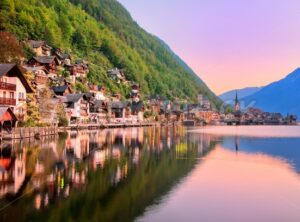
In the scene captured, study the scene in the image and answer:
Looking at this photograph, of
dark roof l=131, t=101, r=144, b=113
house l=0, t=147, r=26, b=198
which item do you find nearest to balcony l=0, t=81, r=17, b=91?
house l=0, t=147, r=26, b=198

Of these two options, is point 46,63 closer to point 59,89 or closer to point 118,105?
point 59,89

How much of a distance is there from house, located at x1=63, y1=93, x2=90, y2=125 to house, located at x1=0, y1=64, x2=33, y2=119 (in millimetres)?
42819

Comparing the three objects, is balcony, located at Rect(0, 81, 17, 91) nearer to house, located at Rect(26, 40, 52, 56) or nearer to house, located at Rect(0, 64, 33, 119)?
house, located at Rect(0, 64, 33, 119)

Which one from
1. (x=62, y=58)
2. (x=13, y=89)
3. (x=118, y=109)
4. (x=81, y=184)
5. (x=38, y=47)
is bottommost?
(x=81, y=184)

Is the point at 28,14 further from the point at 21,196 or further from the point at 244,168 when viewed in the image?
the point at 21,196

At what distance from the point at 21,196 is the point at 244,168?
73.7ft

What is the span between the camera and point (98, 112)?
140m

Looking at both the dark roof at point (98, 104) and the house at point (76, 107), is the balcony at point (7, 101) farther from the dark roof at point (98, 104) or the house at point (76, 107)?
the dark roof at point (98, 104)

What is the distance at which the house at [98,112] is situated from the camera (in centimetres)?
13525

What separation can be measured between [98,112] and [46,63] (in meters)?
26.9

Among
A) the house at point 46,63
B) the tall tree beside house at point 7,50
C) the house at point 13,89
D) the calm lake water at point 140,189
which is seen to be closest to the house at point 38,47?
the house at point 46,63

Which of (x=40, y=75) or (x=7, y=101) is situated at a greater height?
(x=40, y=75)

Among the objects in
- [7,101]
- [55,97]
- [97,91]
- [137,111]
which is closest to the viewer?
[7,101]

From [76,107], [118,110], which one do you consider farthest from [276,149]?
[118,110]
